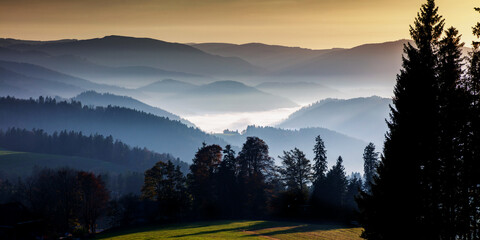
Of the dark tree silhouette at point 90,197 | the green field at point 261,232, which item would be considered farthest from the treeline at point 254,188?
the dark tree silhouette at point 90,197

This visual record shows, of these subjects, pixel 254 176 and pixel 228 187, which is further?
pixel 254 176

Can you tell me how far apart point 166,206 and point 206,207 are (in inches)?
270

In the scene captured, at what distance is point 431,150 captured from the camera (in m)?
32.7

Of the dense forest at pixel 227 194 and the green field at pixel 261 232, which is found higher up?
the dense forest at pixel 227 194

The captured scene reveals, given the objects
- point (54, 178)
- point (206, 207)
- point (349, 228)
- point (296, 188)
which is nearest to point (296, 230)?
point (349, 228)

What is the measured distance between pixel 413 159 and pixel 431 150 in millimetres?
1588

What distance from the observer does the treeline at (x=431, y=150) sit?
32062 millimetres

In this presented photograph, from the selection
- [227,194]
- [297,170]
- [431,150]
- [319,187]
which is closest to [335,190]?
[319,187]

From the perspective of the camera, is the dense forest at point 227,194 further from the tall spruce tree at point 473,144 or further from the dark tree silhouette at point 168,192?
the tall spruce tree at point 473,144

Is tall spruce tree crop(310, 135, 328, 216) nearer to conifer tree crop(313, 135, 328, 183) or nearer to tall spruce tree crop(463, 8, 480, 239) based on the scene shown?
conifer tree crop(313, 135, 328, 183)

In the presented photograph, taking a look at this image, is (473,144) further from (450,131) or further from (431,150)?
(431,150)

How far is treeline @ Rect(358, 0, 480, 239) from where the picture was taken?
32062mm

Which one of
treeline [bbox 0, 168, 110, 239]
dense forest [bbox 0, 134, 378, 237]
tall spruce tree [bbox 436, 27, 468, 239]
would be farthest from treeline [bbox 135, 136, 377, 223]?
tall spruce tree [bbox 436, 27, 468, 239]

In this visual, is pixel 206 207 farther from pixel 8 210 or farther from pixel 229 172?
pixel 8 210
